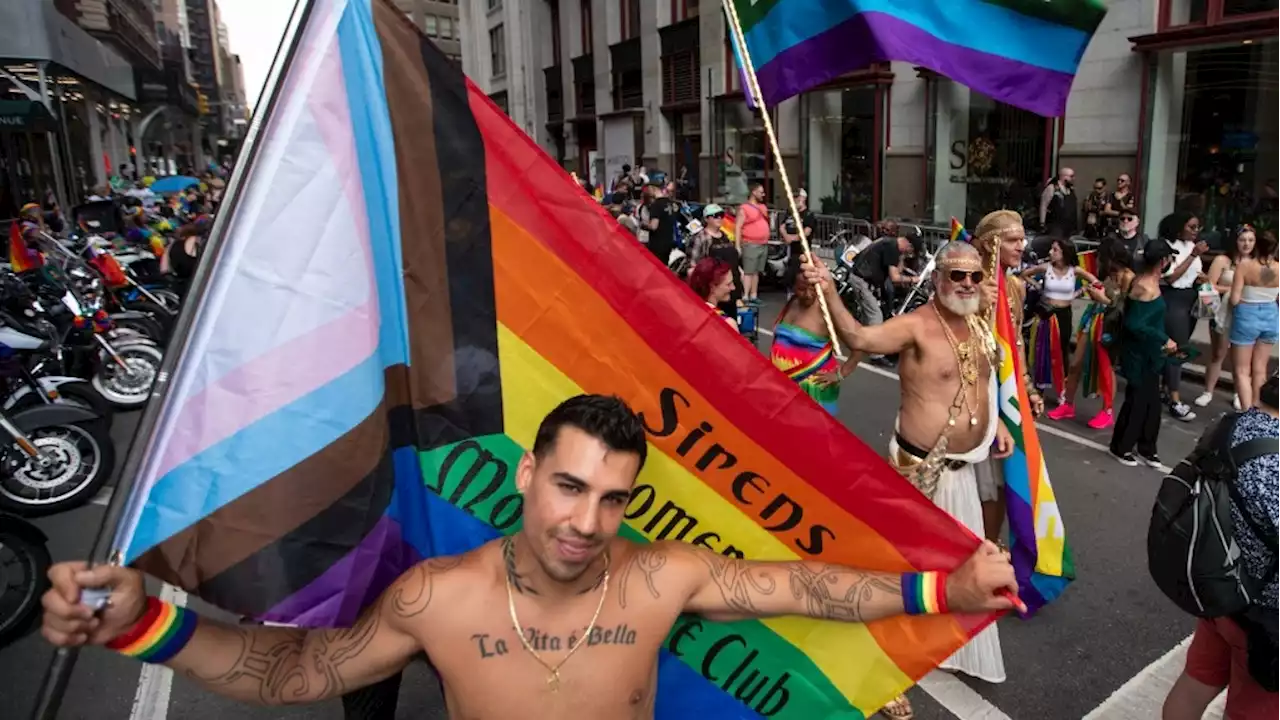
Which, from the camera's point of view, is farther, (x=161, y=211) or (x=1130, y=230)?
(x=161, y=211)

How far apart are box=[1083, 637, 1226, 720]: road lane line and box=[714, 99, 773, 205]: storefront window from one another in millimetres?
18380

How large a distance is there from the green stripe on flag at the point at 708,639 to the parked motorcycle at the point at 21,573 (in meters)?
3.57

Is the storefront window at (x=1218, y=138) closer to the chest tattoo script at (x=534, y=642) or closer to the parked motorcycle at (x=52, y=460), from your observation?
the chest tattoo script at (x=534, y=642)

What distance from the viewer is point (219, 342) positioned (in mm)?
1916

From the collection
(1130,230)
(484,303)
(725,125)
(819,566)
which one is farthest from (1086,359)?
(725,125)

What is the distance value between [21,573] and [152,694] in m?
1.26

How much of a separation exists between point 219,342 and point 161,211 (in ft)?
75.1

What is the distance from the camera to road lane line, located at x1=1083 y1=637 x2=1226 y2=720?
3.69m

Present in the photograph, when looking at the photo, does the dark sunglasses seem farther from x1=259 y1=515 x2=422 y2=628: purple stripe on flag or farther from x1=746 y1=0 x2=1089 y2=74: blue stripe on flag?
x1=259 y1=515 x2=422 y2=628: purple stripe on flag

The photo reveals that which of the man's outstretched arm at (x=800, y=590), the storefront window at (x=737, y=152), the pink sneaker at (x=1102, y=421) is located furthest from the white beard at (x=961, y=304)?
the storefront window at (x=737, y=152)

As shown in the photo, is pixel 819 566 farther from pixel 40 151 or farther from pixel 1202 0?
pixel 40 151

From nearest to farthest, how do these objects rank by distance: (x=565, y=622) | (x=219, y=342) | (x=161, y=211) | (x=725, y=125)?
(x=219, y=342) < (x=565, y=622) < (x=161, y=211) < (x=725, y=125)

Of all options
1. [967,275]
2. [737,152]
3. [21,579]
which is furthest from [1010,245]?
[737,152]

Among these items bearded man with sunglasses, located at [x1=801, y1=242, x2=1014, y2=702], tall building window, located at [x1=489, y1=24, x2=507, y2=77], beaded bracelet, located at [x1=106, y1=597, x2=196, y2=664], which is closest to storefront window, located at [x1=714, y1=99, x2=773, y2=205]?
bearded man with sunglasses, located at [x1=801, y1=242, x2=1014, y2=702]
